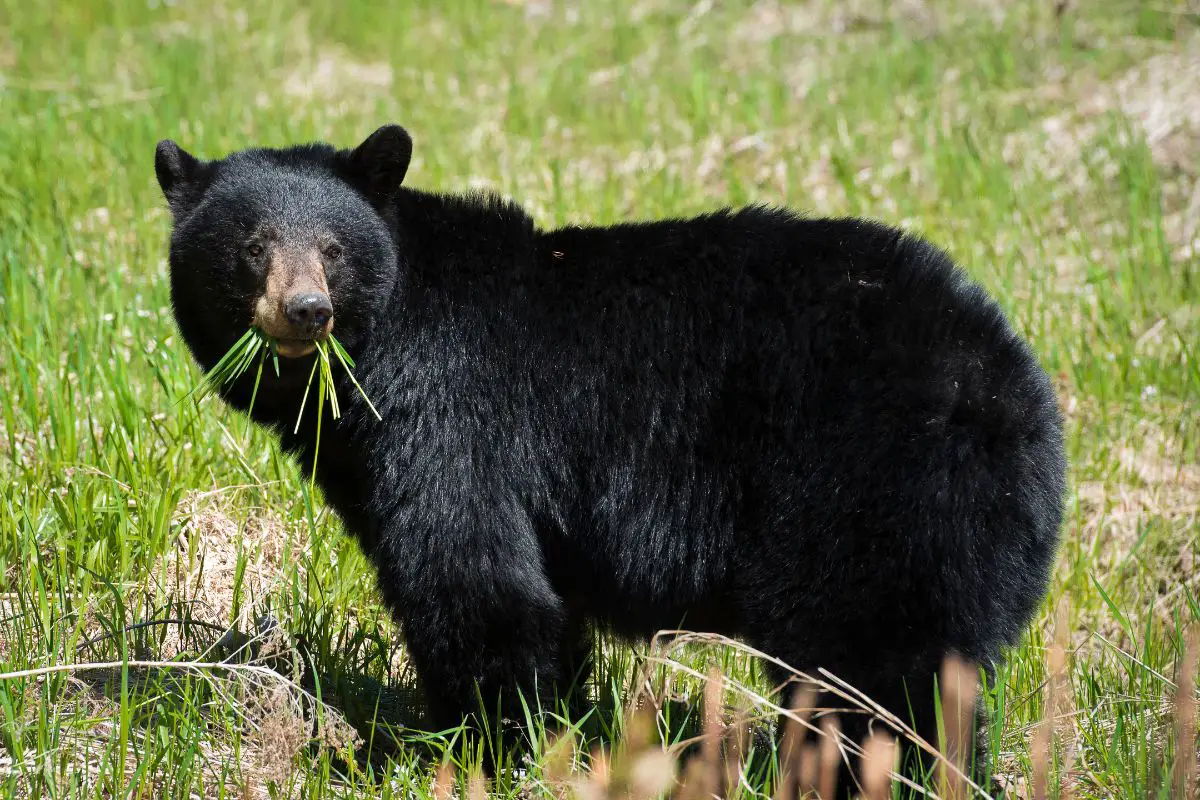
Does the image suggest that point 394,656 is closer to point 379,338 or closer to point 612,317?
point 379,338

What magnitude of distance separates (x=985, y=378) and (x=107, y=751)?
2299mm

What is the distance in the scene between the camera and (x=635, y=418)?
3.47 meters

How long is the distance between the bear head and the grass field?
858 millimetres

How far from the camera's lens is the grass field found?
3494 millimetres

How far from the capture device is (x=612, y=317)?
140 inches

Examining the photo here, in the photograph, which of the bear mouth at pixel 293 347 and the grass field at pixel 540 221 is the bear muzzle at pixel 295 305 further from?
the grass field at pixel 540 221

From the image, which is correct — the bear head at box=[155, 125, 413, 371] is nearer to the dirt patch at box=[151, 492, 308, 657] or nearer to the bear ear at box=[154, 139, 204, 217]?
the bear ear at box=[154, 139, 204, 217]

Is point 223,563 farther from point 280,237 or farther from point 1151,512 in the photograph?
point 1151,512

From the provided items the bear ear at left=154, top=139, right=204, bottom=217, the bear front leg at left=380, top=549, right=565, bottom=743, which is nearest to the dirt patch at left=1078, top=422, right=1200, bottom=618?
the bear front leg at left=380, top=549, right=565, bottom=743

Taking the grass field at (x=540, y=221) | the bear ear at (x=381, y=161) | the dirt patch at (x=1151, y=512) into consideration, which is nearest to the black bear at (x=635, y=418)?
the bear ear at (x=381, y=161)

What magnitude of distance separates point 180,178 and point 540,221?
3.59 meters

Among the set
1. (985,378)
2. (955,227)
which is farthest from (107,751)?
(955,227)

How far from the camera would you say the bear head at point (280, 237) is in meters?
3.51

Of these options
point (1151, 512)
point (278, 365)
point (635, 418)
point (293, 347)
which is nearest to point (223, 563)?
point (278, 365)
